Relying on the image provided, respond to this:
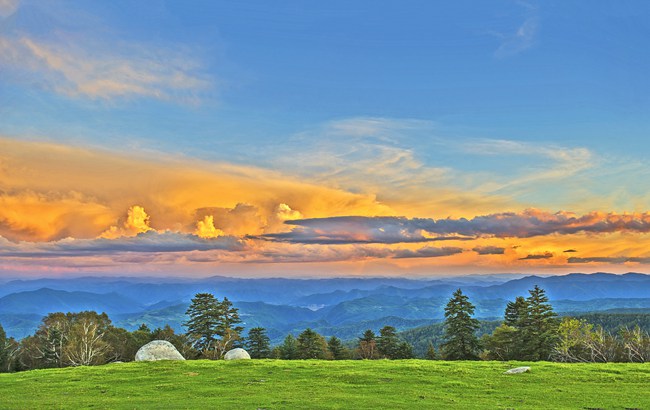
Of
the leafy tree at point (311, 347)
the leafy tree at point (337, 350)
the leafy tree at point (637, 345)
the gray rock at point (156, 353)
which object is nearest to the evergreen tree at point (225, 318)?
the leafy tree at point (311, 347)

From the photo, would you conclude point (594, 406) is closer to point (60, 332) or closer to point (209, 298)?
point (209, 298)

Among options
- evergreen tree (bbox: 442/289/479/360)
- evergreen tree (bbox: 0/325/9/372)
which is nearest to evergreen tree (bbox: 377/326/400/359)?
evergreen tree (bbox: 442/289/479/360)

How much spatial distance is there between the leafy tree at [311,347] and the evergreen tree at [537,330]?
38.7m

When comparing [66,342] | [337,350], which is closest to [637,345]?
[337,350]

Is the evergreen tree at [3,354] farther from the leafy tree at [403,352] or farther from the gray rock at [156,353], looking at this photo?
the leafy tree at [403,352]

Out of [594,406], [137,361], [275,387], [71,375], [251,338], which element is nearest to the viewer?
[594,406]

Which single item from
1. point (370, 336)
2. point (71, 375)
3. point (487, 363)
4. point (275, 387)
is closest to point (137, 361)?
point (71, 375)

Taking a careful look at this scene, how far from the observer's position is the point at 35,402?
34062 millimetres

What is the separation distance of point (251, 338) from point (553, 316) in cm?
6094

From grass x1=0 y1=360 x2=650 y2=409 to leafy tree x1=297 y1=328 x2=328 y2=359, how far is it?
47.2 meters

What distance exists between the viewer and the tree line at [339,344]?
73.2 meters

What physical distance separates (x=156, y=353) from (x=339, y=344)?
60.0m

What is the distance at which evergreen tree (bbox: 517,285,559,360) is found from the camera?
251 feet

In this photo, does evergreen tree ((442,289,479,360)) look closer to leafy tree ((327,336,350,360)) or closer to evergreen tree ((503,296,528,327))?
evergreen tree ((503,296,528,327))
